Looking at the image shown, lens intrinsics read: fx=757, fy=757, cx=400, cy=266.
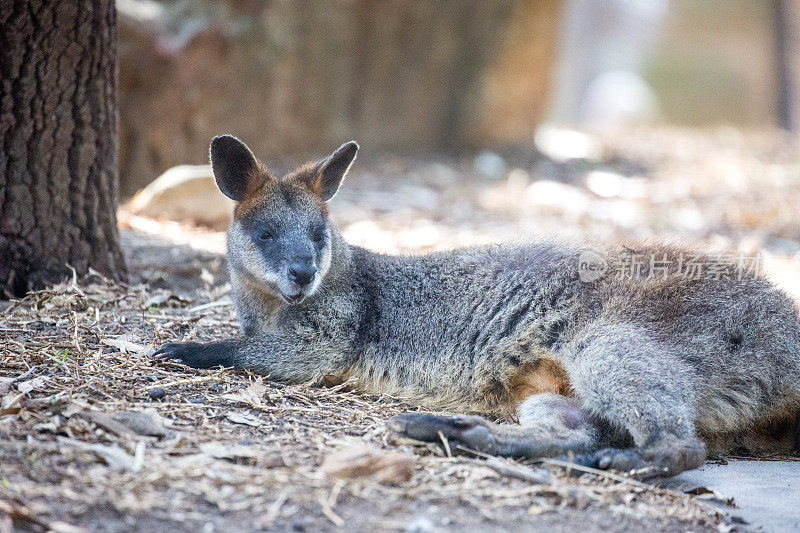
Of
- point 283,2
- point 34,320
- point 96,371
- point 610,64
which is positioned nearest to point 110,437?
point 96,371

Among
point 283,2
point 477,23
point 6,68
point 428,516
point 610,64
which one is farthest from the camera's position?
point 610,64

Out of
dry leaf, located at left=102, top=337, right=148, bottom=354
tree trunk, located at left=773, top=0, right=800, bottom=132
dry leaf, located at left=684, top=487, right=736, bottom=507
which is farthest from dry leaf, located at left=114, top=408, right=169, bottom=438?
tree trunk, located at left=773, top=0, right=800, bottom=132

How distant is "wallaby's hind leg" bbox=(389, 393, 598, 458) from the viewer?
12.6ft

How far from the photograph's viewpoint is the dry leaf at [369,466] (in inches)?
133

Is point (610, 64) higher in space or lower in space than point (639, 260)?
higher

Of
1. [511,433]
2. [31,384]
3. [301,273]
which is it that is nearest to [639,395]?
[511,433]

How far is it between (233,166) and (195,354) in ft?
4.15

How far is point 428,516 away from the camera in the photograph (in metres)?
3.19

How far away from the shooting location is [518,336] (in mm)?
4598

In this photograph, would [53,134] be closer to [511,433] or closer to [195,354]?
[195,354]

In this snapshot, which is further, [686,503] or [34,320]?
[34,320]

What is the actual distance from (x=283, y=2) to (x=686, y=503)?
30.2 feet

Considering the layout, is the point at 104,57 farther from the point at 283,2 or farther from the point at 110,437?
the point at 283,2

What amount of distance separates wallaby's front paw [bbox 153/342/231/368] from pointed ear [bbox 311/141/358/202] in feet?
4.35
